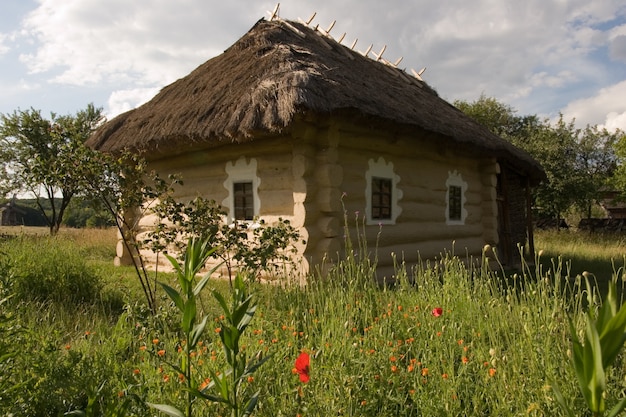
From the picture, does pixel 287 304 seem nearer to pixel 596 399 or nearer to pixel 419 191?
pixel 596 399

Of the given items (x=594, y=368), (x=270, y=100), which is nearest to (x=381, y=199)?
(x=270, y=100)

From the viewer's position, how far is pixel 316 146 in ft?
21.6

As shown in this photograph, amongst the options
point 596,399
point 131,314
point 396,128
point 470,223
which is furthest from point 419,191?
point 596,399

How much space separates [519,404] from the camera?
7.07 feet

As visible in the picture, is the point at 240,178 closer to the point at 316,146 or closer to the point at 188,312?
the point at 316,146

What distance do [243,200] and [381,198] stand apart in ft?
7.68

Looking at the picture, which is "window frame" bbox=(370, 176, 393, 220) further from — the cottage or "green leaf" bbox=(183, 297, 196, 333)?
"green leaf" bbox=(183, 297, 196, 333)

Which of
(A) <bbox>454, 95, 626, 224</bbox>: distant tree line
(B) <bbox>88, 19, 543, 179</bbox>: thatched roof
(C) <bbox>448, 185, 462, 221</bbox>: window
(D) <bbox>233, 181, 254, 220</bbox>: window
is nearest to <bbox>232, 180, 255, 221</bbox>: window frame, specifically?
(D) <bbox>233, 181, 254, 220</bbox>: window

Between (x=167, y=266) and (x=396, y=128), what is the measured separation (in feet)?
16.6

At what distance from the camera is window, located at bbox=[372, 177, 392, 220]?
7.67 meters

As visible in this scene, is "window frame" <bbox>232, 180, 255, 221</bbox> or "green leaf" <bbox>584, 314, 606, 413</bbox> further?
"window frame" <bbox>232, 180, 255, 221</bbox>

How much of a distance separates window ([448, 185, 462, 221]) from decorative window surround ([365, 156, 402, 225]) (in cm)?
224

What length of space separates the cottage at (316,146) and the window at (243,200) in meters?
0.02

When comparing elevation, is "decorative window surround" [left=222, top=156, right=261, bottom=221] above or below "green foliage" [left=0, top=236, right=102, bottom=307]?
above
